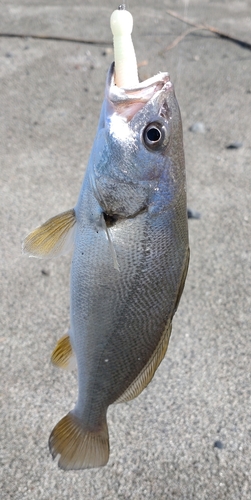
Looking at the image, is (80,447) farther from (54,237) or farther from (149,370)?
(54,237)

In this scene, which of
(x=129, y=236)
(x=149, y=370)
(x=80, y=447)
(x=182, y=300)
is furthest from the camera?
(x=182, y=300)

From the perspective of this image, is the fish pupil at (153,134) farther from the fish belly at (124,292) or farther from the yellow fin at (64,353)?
the yellow fin at (64,353)

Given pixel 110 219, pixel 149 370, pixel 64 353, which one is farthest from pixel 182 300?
pixel 110 219

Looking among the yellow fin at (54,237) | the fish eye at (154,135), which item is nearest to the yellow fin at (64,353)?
the yellow fin at (54,237)

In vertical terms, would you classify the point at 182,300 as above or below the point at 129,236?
below

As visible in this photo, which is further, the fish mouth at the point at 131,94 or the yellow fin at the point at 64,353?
the yellow fin at the point at 64,353

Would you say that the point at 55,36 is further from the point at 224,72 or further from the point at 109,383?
the point at 109,383
